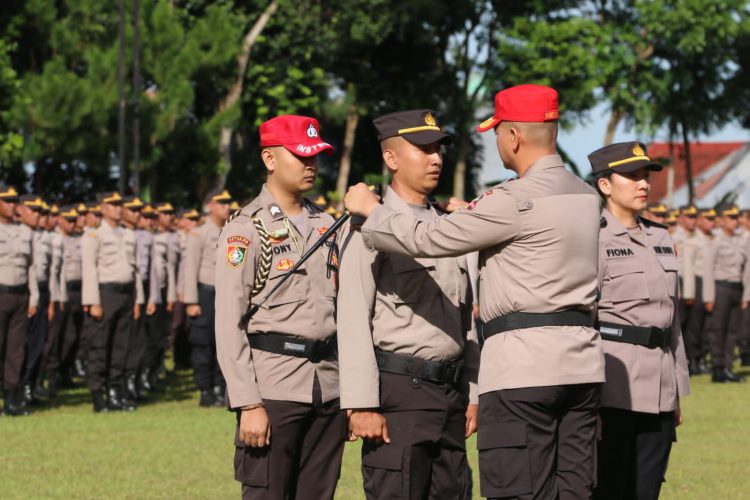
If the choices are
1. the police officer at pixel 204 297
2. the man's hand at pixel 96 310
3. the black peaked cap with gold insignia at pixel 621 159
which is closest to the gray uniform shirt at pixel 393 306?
the black peaked cap with gold insignia at pixel 621 159

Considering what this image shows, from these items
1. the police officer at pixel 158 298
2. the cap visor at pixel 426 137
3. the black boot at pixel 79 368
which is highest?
the cap visor at pixel 426 137

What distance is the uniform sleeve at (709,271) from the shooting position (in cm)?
2017

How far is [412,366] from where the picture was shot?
6148 mm

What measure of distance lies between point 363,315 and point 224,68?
28.1 metres

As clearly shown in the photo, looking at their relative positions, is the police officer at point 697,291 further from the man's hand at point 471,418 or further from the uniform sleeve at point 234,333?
the uniform sleeve at point 234,333

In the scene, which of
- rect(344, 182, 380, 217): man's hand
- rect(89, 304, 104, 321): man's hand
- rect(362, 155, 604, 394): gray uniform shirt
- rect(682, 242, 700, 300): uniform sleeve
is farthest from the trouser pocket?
rect(682, 242, 700, 300): uniform sleeve

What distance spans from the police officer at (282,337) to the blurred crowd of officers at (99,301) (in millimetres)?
8778

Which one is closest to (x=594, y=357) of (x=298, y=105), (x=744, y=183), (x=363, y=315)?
(x=363, y=315)

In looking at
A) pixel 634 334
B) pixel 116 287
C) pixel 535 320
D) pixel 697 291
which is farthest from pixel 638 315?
pixel 697 291

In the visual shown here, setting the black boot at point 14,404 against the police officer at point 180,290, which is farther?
the police officer at point 180,290

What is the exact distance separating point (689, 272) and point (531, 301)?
49.5ft

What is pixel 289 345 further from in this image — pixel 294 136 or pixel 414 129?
pixel 414 129

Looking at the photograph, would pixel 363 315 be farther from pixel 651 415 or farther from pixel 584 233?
pixel 651 415

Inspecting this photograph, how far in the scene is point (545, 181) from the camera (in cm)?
589
